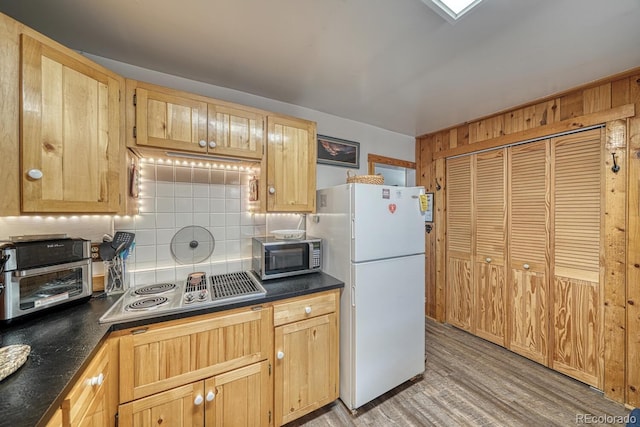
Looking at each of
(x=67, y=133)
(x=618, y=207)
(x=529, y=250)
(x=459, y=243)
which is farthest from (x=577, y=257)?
(x=67, y=133)

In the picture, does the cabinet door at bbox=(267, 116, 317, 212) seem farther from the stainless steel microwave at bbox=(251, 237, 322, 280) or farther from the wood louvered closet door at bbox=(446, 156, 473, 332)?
the wood louvered closet door at bbox=(446, 156, 473, 332)

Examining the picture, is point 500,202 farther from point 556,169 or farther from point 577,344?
point 577,344

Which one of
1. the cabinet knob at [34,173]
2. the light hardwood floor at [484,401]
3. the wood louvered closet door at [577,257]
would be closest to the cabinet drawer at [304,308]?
the light hardwood floor at [484,401]

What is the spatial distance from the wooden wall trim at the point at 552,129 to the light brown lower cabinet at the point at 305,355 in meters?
2.20

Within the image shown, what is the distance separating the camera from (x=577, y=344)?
1921 millimetres

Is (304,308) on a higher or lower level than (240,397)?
higher

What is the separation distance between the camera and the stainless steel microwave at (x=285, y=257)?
170 centimetres

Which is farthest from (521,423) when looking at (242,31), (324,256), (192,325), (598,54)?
(242,31)

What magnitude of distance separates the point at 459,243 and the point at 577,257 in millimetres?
953

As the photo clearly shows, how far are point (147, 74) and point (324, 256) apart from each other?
185 cm

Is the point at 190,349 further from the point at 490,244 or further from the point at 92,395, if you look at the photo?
the point at 490,244

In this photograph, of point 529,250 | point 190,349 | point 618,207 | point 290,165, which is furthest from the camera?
point 529,250

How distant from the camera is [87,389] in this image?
0.86 m

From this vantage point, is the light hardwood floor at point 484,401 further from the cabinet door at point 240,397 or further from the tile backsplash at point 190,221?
the tile backsplash at point 190,221
